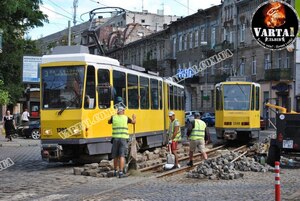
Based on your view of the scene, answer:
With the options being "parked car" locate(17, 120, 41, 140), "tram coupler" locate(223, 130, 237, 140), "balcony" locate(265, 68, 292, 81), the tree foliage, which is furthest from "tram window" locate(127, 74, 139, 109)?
"balcony" locate(265, 68, 292, 81)

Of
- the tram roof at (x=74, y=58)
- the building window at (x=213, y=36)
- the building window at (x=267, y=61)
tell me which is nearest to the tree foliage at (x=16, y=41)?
the tram roof at (x=74, y=58)

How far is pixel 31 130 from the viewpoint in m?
36.7

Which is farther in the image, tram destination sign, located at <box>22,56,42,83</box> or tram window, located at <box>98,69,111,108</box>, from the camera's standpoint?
tram destination sign, located at <box>22,56,42,83</box>

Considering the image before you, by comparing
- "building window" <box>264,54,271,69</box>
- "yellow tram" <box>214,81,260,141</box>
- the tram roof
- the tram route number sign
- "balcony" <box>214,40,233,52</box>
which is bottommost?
the tram route number sign

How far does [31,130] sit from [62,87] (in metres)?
19.5

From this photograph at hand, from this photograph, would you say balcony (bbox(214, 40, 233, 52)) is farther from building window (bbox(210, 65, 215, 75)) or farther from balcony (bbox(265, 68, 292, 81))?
balcony (bbox(265, 68, 292, 81))

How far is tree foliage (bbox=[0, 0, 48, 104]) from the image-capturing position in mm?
30819

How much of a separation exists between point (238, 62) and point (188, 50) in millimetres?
12706

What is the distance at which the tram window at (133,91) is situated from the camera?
2033 centimetres

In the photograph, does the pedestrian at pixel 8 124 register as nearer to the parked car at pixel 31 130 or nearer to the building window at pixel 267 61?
the parked car at pixel 31 130

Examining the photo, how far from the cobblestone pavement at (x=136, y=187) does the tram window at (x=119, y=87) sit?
292cm

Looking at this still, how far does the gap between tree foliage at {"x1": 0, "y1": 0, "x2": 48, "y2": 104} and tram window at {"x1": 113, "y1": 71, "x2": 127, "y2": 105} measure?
8.19 meters

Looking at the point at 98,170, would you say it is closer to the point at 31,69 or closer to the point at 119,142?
the point at 119,142

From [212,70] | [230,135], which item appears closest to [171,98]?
[230,135]
